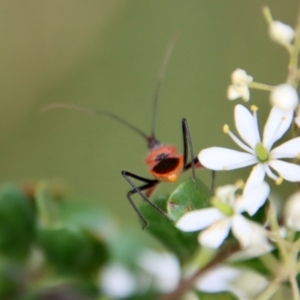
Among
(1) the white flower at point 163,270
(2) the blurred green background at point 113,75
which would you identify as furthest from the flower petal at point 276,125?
(2) the blurred green background at point 113,75

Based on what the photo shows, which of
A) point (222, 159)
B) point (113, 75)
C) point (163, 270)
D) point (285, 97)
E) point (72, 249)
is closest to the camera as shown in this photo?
point (285, 97)

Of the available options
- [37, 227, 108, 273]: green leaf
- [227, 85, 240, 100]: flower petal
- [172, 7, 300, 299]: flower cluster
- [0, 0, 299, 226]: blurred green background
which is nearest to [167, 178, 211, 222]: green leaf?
[172, 7, 300, 299]: flower cluster

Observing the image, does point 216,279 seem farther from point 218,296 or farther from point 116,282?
point 116,282

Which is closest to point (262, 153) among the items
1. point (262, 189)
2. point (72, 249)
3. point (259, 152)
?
point (259, 152)

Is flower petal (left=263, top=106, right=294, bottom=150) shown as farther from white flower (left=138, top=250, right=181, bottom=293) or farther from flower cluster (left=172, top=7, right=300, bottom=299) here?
white flower (left=138, top=250, right=181, bottom=293)

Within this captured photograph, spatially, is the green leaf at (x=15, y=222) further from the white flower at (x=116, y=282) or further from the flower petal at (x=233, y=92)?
the flower petal at (x=233, y=92)
